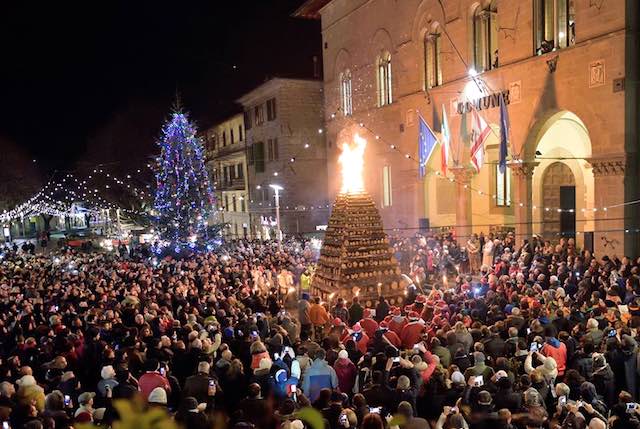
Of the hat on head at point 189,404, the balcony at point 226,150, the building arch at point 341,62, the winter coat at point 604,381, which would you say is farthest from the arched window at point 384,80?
the hat on head at point 189,404

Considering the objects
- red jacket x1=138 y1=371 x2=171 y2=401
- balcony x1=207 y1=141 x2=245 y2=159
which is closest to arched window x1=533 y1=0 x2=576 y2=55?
red jacket x1=138 y1=371 x2=171 y2=401

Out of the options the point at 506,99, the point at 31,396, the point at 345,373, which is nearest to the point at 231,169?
the point at 506,99

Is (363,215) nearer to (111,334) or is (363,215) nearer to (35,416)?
(111,334)

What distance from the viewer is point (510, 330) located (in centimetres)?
840

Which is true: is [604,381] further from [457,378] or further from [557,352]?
[457,378]

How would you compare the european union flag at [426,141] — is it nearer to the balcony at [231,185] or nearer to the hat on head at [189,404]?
the hat on head at [189,404]

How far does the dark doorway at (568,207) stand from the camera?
1869 cm

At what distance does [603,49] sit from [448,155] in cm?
738

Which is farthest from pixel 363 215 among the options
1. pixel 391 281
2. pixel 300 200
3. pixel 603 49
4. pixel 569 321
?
pixel 300 200

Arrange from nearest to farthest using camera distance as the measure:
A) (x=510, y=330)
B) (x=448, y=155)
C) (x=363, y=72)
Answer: (x=510, y=330)
(x=448, y=155)
(x=363, y=72)

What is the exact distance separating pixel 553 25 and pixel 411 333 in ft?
40.8

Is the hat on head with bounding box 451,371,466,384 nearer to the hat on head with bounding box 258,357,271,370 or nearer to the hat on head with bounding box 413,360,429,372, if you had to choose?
the hat on head with bounding box 413,360,429,372

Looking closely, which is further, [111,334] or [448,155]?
[448,155]

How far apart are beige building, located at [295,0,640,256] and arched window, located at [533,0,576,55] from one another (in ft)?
0.11
